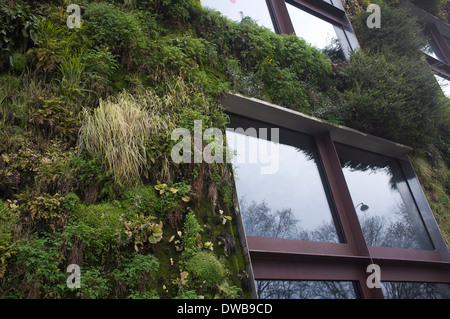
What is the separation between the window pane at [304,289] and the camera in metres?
3.90

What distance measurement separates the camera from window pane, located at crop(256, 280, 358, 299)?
3.90 m

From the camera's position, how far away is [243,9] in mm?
6488

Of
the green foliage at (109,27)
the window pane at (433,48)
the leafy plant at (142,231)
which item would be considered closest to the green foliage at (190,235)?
the leafy plant at (142,231)

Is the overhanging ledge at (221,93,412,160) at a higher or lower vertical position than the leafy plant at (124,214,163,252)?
higher

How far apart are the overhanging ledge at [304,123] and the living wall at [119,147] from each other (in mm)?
200

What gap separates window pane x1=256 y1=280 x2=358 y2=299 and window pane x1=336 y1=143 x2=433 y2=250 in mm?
963

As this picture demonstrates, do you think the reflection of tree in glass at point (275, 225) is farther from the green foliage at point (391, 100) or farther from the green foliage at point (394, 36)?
the green foliage at point (394, 36)

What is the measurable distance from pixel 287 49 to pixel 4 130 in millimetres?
4399

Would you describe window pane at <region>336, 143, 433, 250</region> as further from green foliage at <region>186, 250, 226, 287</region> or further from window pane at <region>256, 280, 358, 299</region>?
green foliage at <region>186, 250, 226, 287</region>

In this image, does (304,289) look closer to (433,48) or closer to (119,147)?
(119,147)

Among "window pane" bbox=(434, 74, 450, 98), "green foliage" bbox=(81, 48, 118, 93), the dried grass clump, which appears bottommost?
the dried grass clump

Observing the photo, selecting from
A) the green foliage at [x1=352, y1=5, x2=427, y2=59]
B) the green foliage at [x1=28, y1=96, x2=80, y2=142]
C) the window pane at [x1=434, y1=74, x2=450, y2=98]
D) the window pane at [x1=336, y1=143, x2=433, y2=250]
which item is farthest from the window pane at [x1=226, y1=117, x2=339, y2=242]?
the green foliage at [x1=352, y1=5, x2=427, y2=59]

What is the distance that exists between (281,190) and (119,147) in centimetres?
238
